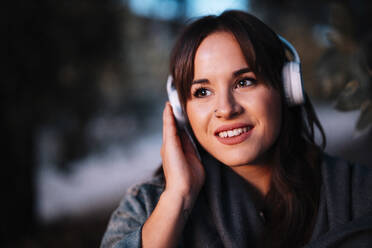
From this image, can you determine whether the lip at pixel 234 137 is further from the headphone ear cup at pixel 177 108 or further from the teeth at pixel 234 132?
the headphone ear cup at pixel 177 108

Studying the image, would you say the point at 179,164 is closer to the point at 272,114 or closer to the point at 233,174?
the point at 233,174

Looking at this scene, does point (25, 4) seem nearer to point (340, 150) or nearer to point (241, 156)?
point (241, 156)

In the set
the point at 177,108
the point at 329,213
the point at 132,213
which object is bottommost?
the point at 329,213

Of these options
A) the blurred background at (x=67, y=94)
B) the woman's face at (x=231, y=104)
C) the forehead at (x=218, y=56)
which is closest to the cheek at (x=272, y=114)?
the woman's face at (x=231, y=104)

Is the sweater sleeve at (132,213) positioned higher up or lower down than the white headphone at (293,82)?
lower down

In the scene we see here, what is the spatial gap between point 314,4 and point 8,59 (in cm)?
389

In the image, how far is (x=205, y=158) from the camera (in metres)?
1.64

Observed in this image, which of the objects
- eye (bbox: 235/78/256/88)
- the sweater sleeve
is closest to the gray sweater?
the sweater sleeve

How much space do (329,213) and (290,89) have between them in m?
0.67

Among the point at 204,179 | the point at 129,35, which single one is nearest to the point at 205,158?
the point at 204,179

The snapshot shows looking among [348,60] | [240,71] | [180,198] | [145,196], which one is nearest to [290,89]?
[240,71]

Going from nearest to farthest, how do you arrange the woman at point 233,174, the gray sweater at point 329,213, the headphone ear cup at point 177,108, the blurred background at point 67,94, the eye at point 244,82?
the gray sweater at point 329,213, the woman at point 233,174, the eye at point 244,82, the headphone ear cup at point 177,108, the blurred background at point 67,94

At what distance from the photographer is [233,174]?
5.34 feet

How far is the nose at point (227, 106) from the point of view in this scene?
4.50 feet
